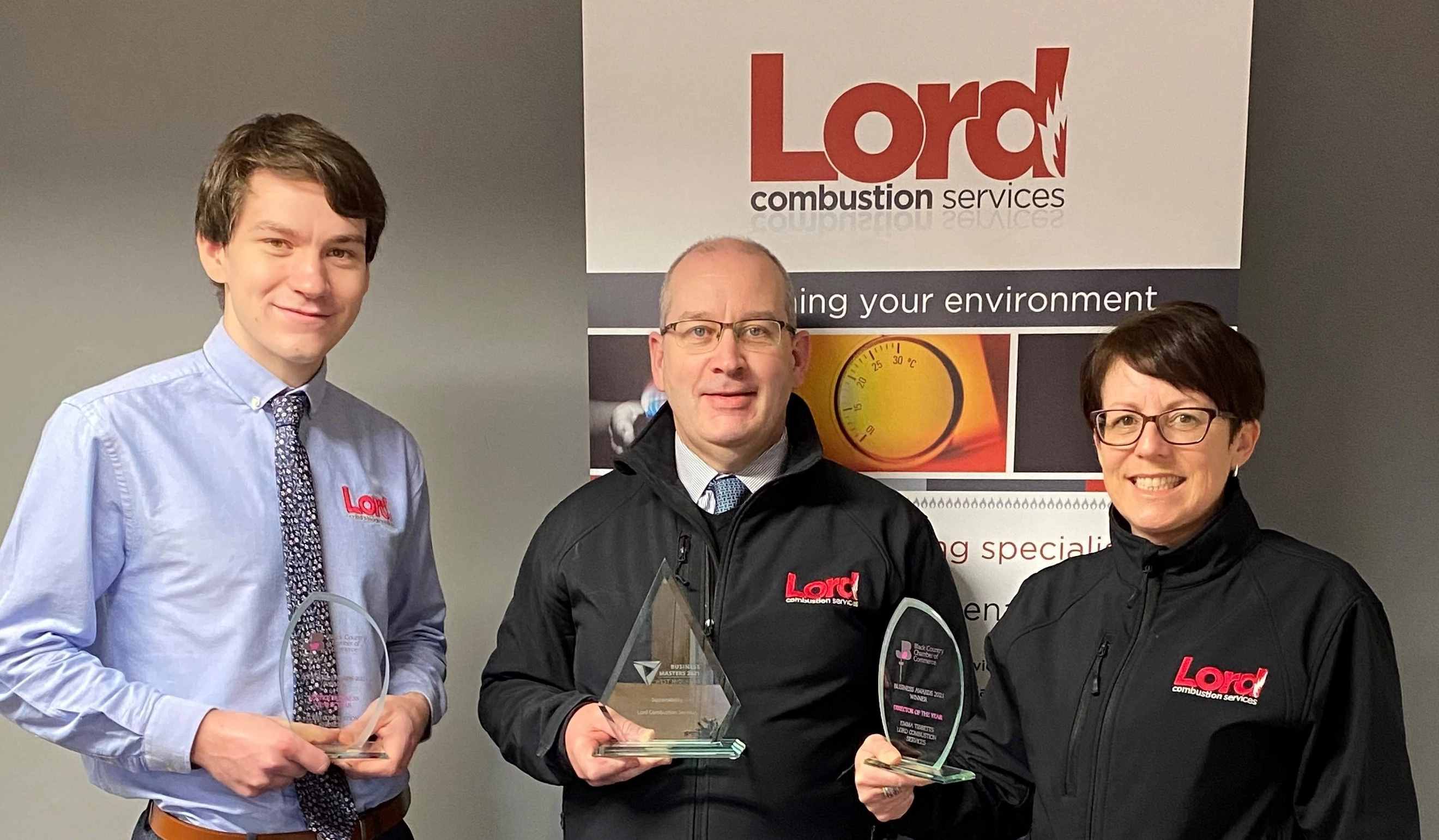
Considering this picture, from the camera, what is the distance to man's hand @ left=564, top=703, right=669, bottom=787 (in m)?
1.57

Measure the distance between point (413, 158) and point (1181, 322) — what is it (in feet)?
6.14

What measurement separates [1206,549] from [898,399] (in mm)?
776

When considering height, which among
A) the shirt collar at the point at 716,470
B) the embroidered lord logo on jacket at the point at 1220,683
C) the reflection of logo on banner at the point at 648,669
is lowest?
the reflection of logo on banner at the point at 648,669

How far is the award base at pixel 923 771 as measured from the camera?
58.3 inches

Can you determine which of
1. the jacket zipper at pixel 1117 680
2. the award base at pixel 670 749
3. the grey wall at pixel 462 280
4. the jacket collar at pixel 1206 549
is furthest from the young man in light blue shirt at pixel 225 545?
the jacket collar at pixel 1206 549

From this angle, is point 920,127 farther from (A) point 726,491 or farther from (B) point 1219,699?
(B) point 1219,699

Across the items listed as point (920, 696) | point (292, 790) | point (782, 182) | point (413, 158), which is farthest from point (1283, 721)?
point (413, 158)

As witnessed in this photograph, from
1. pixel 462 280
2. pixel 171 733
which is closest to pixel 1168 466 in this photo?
pixel 171 733

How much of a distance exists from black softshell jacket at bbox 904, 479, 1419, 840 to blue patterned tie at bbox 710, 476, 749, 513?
54 centimetres

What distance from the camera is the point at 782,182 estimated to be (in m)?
2.08

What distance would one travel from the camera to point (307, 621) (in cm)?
152

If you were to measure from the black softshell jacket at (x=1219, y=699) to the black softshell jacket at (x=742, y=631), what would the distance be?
0.26 meters

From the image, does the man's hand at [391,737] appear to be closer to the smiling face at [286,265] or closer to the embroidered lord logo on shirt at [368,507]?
the embroidered lord logo on shirt at [368,507]

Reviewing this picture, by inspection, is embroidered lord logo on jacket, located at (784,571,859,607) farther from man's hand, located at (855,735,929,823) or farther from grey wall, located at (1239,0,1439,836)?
grey wall, located at (1239,0,1439,836)
